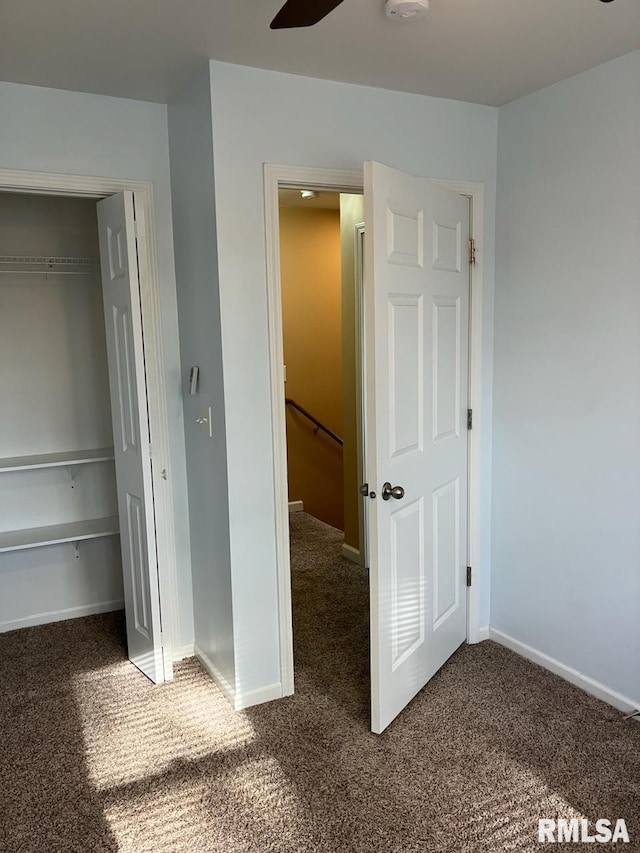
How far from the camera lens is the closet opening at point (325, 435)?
324cm

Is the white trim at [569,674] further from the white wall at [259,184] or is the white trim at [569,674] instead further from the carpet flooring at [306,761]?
the white wall at [259,184]

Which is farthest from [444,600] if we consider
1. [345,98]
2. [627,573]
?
[345,98]

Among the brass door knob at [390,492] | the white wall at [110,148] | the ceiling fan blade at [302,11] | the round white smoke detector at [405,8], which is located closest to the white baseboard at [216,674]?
the white wall at [110,148]

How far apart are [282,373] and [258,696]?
1326 mm

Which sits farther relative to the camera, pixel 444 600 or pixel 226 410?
pixel 444 600

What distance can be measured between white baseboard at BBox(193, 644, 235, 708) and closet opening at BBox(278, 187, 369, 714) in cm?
30

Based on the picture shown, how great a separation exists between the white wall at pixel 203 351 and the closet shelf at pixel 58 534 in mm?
717

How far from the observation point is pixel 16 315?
3.42 meters

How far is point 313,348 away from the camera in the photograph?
545cm

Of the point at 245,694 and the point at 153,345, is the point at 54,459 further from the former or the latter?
the point at 245,694

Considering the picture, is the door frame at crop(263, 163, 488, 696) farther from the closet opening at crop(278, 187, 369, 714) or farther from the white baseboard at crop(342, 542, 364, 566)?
the white baseboard at crop(342, 542, 364, 566)

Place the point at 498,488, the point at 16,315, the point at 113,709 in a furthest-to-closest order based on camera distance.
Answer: the point at 16,315, the point at 498,488, the point at 113,709

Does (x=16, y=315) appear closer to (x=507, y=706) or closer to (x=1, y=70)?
(x=1, y=70)

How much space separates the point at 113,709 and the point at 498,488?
1945 millimetres
